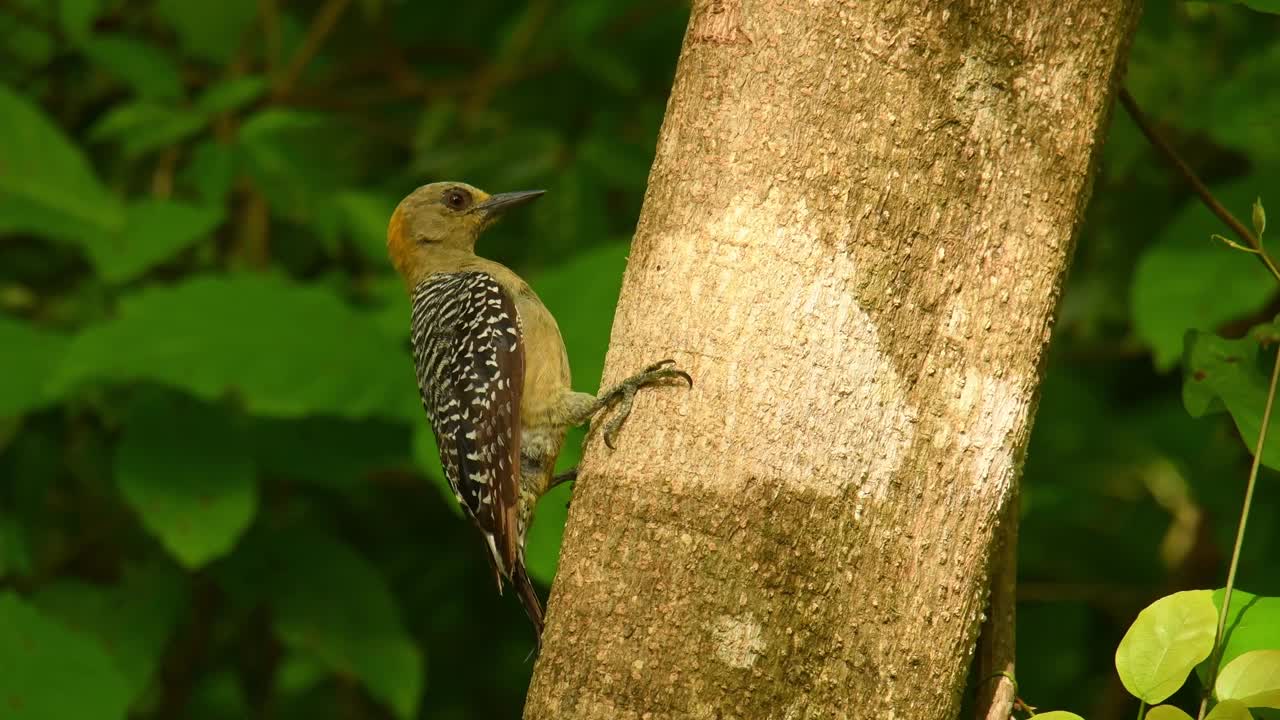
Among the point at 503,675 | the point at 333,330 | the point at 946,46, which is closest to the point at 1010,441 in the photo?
the point at 946,46

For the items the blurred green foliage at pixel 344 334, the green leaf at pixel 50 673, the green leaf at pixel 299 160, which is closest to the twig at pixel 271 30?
the blurred green foliage at pixel 344 334

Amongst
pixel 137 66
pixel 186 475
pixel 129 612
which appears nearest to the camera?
pixel 186 475

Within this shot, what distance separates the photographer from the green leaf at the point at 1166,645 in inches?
→ 66.1

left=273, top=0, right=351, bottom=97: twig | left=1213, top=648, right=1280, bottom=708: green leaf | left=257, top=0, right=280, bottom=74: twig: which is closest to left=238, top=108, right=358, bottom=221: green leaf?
left=273, top=0, right=351, bottom=97: twig

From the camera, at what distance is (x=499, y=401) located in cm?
349

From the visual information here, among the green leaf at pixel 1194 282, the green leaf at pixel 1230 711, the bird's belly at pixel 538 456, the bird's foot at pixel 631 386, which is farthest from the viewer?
the bird's belly at pixel 538 456

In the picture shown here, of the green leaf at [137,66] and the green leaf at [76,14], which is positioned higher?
the green leaf at [76,14]

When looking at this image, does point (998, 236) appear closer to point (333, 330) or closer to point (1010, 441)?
point (1010, 441)

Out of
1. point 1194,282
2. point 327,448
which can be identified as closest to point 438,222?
point 327,448

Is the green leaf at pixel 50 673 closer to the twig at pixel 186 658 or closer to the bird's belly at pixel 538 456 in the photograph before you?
the twig at pixel 186 658

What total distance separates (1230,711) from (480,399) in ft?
7.59

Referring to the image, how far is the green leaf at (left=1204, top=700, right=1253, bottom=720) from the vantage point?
5.19ft

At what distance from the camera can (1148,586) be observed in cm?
458

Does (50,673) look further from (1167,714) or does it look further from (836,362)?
(1167,714)
